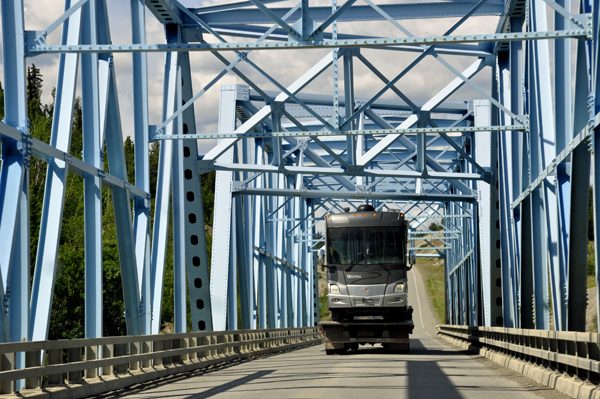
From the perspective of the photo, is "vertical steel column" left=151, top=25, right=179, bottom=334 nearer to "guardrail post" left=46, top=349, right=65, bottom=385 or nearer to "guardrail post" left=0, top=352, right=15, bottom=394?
"guardrail post" left=46, top=349, right=65, bottom=385

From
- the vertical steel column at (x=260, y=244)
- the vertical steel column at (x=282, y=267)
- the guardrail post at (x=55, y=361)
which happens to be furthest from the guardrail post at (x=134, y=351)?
the vertical steel column at (x=282, y=267)

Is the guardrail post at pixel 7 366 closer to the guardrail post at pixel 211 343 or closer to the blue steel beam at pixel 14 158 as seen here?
the blue steel beam at pixel 14 158

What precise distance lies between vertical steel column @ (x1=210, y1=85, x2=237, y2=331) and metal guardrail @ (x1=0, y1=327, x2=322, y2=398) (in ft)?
8.59

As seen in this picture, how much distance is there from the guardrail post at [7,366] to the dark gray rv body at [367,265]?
14.2 m

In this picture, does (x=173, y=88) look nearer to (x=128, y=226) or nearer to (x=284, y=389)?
(x=128, y=226)

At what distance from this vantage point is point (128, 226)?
51.3 feet

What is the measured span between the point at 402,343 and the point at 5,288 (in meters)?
14.3

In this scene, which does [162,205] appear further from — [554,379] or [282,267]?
[282,267]

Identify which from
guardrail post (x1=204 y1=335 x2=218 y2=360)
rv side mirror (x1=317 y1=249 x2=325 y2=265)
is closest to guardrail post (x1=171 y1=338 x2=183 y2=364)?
guardrail post (x1=204 y1=335 x2=218 y2=360)

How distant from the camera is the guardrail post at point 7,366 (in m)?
8.66

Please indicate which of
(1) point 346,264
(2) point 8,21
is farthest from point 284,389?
(1) point 346,264

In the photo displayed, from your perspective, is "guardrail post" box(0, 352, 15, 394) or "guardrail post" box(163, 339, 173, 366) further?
"guardrail post" box(163, 339, 173, 366)

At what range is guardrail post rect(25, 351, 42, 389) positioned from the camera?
9.17m

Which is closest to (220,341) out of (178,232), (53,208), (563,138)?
(178,232)
